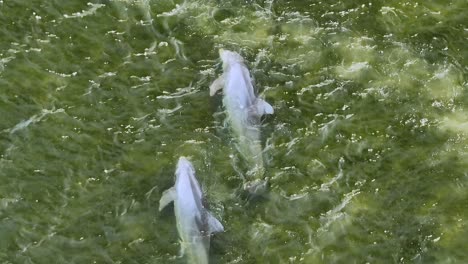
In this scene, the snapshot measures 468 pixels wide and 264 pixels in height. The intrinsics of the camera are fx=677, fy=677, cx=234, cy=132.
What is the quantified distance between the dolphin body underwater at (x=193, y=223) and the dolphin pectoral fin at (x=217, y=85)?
1341 mm

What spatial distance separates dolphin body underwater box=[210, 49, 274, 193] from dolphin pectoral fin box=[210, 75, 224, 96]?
0.25ft

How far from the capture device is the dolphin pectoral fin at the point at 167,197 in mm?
6461

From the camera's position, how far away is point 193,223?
6301 mm

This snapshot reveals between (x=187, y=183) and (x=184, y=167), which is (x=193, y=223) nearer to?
(x=187, y=183)

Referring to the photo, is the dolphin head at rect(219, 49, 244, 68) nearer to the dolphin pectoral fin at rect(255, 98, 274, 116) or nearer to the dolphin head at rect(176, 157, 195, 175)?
the dolphin pectoral fin at rect(255, 98, 274, 116)

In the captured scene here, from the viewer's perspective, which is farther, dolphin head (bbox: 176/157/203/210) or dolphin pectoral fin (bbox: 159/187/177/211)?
dolphin pectoral fin (bbox: 159/187/177/211)

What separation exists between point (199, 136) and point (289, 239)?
57.7 inches

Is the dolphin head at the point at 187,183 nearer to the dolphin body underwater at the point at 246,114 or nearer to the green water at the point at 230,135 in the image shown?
the green water at the point at 230,135

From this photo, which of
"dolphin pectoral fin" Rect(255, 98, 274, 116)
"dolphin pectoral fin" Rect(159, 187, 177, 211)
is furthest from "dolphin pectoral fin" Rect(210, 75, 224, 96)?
"dolphin pectoral fin" Rect(159, 187, 177, 211)

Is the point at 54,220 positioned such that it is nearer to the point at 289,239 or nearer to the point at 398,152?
the point at 289,239

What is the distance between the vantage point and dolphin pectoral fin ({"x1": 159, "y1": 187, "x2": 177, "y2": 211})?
6461 millimetres

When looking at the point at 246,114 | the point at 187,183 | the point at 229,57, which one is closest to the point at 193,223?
the point at 187,183

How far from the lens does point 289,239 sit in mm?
6535

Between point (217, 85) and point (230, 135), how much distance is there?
2.02 ft
